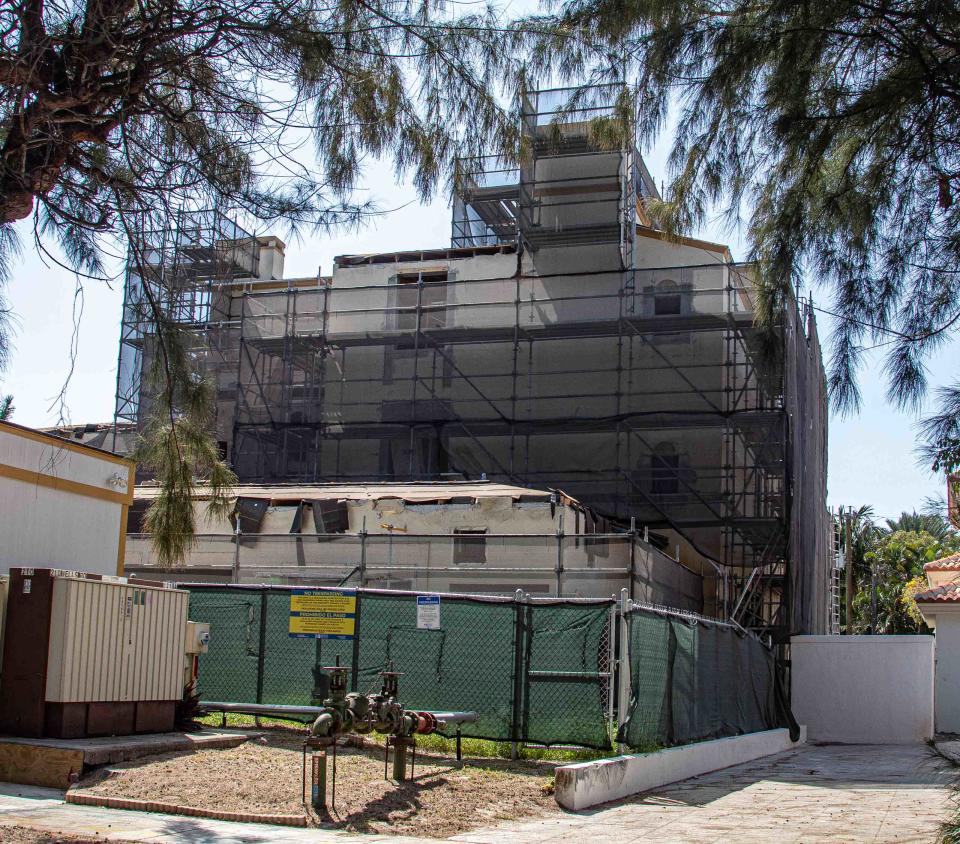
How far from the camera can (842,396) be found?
26.3ft

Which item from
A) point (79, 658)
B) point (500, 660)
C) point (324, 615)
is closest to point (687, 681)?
point (500, 660)

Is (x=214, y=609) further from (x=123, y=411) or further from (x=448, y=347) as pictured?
(x=123, y=411)

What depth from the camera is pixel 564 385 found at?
3188 centimetres

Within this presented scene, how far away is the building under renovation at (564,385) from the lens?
29016 mm

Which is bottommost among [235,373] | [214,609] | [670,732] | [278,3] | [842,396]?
[670,732]

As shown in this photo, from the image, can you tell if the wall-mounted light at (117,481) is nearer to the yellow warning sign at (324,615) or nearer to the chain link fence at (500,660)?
the chain link fence at (500,660)

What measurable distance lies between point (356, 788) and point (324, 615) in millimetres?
3484

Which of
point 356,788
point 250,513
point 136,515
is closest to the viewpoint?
point 356,788

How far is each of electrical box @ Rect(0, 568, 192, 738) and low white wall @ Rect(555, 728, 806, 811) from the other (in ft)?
13.9

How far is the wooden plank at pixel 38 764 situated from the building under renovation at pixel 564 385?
1956 centimetres

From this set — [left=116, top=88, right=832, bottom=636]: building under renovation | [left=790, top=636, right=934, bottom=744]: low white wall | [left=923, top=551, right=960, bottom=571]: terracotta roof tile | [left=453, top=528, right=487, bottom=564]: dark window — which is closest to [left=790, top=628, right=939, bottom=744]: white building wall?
[left=790, top=636, right=934, bottom=744]: low white wall

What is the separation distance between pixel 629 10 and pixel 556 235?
982 inches

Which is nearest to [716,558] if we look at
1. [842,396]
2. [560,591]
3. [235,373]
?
[560,591]

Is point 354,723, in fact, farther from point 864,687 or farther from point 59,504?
point 864,687
